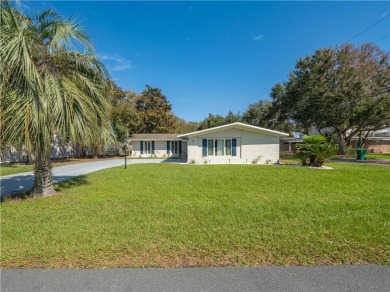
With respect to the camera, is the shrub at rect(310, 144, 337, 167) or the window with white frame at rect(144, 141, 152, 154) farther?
the window with white frame at rect(144, 141, 152, 154)

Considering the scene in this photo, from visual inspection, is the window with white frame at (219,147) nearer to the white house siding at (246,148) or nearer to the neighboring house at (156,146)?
the white house siding at (246,148)

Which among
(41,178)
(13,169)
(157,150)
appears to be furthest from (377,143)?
(13,169)

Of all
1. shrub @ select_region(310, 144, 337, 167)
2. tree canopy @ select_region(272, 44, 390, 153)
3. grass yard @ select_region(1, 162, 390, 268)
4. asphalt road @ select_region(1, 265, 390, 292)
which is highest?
tree canopy @ select_region(272, 44, 390, 153)

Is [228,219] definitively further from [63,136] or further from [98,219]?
[63,136]

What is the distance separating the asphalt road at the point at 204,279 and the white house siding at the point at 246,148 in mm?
16261

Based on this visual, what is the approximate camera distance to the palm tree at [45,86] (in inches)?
222

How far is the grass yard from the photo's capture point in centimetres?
333

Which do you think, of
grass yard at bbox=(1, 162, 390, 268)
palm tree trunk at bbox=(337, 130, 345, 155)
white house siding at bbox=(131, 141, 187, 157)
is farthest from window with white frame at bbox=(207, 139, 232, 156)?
palm tree trunk at bbox=(337, 130, 345, 155)

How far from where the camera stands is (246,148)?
19438 mm

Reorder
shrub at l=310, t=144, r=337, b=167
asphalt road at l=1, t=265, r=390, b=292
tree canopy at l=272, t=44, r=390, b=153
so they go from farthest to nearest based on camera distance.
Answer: tree canopy at l=272, t=44, r=390, b=153, shrub at l=310, t=144, r=337, b=167, asphalt road at l=1, t=265, r=390, b=292

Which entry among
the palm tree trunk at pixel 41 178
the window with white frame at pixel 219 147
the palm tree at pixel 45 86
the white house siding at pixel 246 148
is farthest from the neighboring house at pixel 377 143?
the palm tree trunk at pixel 41 178

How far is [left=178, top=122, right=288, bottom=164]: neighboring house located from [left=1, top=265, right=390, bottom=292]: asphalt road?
16.2 m

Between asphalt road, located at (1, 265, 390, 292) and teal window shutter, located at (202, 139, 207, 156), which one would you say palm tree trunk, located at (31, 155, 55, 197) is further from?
teal window shutter, located at (202, 139, 207, 156)

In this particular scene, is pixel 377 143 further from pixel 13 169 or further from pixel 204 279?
pixel 13 169
